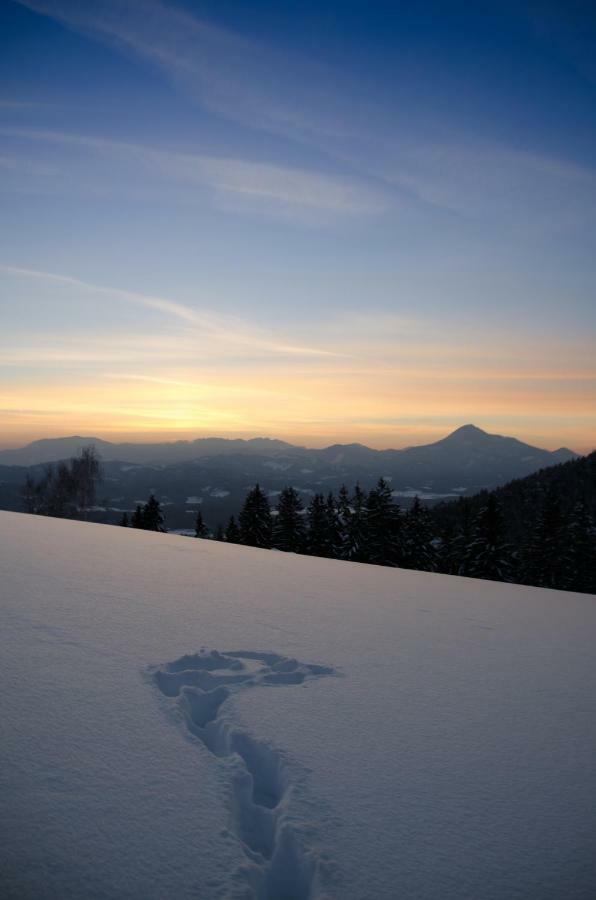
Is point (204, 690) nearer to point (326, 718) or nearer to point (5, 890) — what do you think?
point (326, 718)

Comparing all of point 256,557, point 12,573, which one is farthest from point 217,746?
point 256,557

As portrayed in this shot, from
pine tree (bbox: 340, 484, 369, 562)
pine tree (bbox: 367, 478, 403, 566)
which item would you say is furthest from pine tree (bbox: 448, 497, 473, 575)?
pine tree (bbox: 340, 484, 369, 562)

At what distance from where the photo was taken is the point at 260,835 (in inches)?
101

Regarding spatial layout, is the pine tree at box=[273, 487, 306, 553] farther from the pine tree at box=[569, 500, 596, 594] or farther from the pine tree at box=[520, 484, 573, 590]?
the pine tree at box=[569, 500, 596, 594]

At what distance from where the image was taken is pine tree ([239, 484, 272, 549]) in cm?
4322

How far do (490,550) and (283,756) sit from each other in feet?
117

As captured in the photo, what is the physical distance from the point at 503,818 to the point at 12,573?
6962 mm

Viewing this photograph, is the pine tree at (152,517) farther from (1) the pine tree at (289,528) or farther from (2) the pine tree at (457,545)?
(2) the pine tree at (457,545)

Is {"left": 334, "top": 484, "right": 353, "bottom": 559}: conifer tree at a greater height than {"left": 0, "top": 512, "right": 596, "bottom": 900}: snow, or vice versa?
{"left": 0, "top": 512, "right": 596, "bottom": 900}: snow

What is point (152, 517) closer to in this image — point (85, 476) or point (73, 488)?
point (85, 476)

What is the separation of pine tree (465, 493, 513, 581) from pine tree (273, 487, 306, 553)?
14007 millimetres

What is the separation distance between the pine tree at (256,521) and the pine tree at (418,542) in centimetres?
1190

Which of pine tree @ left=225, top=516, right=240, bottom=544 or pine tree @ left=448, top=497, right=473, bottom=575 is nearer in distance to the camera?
pine tree @ left=448, top=497, right=473, bottom=575

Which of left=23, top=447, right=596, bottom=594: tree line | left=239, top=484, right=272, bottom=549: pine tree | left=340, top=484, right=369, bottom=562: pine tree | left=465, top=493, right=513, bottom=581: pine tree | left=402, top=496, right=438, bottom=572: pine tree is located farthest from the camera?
left=239, top=484, right=272, bottom=549: pine tree
